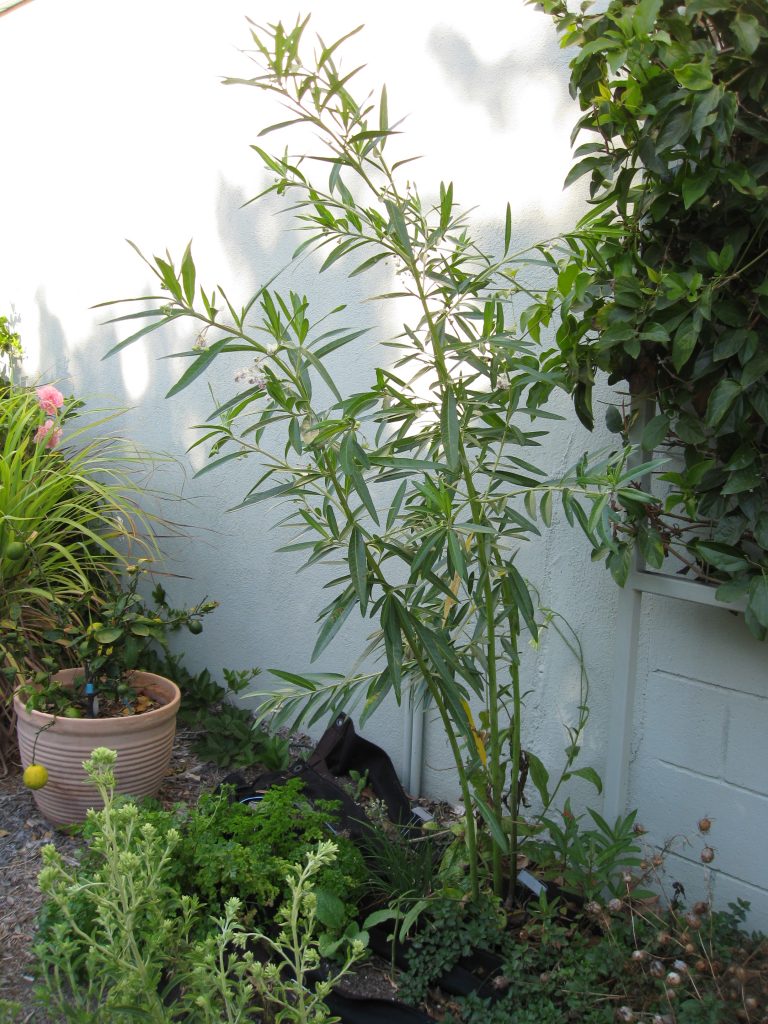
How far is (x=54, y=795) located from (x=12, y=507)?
946mm

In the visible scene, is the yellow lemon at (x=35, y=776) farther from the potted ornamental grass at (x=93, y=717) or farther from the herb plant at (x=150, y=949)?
the herb plant at (x=150, y=949)

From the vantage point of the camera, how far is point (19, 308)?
4848mm

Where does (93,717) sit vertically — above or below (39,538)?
below

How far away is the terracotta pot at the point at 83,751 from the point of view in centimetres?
279

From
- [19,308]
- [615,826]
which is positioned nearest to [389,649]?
[615,826]

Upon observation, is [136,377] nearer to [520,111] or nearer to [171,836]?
[520,111]

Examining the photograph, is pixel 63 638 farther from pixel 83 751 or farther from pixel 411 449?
pixel 411 449

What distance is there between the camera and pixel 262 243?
3.45 m

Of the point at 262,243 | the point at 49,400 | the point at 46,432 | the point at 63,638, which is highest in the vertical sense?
the point at 262,243

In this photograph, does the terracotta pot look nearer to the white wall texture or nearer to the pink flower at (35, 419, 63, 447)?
the white wall texture

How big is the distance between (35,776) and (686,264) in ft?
7.14

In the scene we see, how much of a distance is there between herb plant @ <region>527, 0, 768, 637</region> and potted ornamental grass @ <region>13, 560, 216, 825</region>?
1.54 metres

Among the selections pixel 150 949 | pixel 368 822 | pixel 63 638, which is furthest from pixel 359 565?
pixel 63 638

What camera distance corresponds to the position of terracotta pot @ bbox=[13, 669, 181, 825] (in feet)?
9.16
